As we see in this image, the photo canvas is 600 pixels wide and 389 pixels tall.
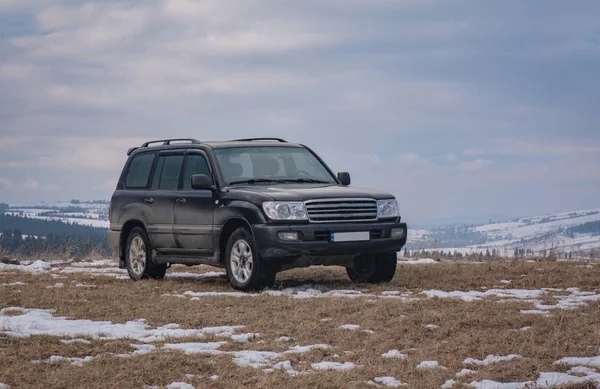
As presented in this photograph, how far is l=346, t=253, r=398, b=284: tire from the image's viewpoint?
13047 mm

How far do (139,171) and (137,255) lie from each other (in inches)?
53.2

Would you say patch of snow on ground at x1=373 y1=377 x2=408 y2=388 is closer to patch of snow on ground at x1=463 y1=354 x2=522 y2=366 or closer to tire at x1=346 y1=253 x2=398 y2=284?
patch of snow on ground at x1=463 y1=354 x2=522 y2=366

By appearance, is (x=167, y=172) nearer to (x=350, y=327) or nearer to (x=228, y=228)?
(x=228, y=228)

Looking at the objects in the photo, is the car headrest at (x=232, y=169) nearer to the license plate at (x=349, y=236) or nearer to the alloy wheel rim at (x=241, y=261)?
the alloy wheel rim at (x=241, y=261)

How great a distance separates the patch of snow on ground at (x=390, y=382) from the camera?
6.48 meters

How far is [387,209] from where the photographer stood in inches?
500

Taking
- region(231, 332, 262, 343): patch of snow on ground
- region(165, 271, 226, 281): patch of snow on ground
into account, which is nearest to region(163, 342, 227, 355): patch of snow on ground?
region(231, 332, 262, 343): patch of snow on ground

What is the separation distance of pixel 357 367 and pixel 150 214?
306 inches

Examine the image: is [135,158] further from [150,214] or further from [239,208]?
[239,208]

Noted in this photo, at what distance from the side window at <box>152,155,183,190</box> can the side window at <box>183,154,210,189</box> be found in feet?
0.65

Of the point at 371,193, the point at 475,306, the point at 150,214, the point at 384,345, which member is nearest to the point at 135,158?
the point at 150,214

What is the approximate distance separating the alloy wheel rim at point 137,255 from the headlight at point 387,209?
391 centimetres

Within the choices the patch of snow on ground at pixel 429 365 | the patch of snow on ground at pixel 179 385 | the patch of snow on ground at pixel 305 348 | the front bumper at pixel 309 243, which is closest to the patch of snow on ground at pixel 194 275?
the front bumper at pixel 309 243

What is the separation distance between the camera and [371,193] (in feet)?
41.4
